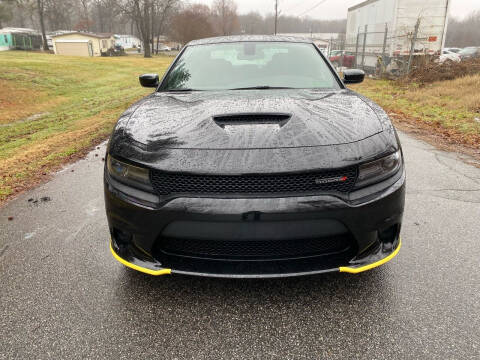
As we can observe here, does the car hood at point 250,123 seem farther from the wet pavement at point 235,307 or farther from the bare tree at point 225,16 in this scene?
the bare tree at point 225,16

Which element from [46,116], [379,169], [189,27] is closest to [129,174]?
[379,169]

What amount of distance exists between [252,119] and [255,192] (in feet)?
1.79

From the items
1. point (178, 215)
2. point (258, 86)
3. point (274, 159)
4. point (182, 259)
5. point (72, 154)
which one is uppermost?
point (258, 86)

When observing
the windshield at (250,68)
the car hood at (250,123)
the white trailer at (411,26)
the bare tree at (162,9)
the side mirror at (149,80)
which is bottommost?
the car hood at (250,123)

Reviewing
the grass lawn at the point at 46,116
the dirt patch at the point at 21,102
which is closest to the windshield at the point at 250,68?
the grass lawn at the point at 46,116

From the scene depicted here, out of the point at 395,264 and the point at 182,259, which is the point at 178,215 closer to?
the point at 182,259

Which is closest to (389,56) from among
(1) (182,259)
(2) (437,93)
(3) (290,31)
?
(2) (437,93)

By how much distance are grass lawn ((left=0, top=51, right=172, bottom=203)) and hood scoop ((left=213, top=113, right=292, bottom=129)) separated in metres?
3.06

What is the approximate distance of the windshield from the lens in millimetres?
3105

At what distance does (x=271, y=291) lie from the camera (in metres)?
2.24

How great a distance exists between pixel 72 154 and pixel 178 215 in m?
4.37

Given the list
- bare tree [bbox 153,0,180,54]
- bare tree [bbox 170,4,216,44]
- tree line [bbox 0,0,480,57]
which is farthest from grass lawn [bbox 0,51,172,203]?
bare tree [bbox 170,4,216,44]

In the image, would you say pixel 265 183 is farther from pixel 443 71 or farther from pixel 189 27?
pixel 189 27

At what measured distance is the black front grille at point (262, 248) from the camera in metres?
1.91
